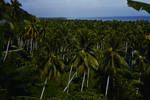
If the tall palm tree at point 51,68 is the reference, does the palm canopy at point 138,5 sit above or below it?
above

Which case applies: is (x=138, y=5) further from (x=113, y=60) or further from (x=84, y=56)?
(x=84, y=56)

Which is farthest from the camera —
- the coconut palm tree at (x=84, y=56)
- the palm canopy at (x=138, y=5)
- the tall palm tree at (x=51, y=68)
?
the coconut palm tree at (x=84, y=56)

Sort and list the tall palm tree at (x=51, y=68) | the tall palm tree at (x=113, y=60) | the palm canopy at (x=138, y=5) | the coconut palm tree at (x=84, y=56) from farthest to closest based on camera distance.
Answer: the coconut palm tree at (x=84, y=56) < the tall palm tree at (x=113, y=60) < the tall palm tree at (x=51, y=68) < the palm canopy at (x=138, y=5)

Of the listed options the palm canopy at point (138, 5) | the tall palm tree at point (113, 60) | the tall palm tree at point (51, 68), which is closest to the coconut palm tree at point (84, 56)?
the tall palm tree at point (113, 60)

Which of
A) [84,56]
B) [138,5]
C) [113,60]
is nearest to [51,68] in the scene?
[84,56]

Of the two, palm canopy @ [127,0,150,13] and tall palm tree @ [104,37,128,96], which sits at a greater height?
palm canopy @ [127,0,150,13]

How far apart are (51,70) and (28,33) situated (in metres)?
38.3

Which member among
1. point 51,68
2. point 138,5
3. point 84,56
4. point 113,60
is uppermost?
point 138,5

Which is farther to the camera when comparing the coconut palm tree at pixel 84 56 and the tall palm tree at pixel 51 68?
the coconut palm tree at pixel 84 56

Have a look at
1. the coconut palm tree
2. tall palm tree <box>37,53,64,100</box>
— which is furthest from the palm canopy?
the coconut palm tree

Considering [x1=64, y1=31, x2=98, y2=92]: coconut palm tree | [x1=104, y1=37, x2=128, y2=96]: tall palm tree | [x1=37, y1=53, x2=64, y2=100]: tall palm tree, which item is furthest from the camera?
[x1=64, y1=31, x2=98, y2=92]: coconut palm tree

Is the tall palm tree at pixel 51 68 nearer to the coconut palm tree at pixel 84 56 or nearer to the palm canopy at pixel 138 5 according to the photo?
the coconut palm tree at pixel 84 56

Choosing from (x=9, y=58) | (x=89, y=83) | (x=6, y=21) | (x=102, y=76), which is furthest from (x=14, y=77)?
(x=89, y=83)

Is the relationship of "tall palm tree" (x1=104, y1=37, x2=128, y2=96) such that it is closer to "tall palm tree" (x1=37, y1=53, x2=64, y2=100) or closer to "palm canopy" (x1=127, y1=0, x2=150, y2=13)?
"tall palm tree" (x1=37, y1=53, x2=64, y2=100)
